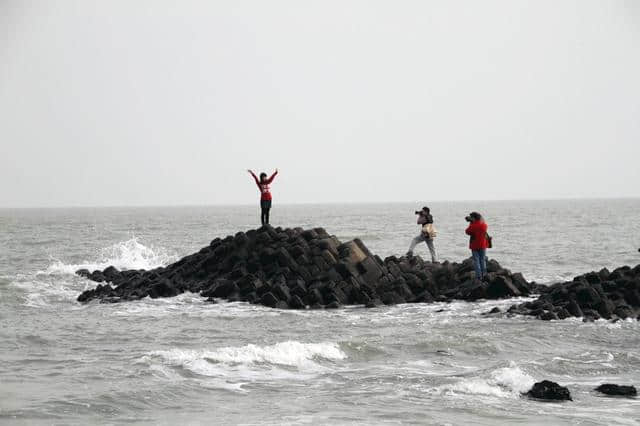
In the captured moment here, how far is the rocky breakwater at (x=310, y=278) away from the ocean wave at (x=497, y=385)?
31.0 feet

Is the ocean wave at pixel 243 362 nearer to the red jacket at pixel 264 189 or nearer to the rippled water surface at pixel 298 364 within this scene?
the rippled water surface at pixel 298 364

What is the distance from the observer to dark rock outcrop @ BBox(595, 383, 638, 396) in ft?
41.9

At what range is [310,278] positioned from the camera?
24797mm

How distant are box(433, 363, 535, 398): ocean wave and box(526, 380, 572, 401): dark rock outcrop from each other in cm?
25

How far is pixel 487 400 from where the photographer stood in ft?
41.0

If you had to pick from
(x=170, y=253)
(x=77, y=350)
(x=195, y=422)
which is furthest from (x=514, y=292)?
(x=170, y=253)

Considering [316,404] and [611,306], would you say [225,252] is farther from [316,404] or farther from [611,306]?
[316,404]

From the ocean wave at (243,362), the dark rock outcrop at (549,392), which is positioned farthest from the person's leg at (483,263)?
the dark rock outcrop at (549,392)

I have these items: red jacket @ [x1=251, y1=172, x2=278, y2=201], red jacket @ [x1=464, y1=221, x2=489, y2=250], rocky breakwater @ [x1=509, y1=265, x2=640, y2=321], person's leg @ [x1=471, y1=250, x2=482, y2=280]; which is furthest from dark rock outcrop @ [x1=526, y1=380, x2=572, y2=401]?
red jacket @ [x1=251, y1=172, x2=278, y2=201]

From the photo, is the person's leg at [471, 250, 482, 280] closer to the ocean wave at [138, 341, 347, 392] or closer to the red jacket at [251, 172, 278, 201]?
the red jacket at [251, 172, 278, 201]

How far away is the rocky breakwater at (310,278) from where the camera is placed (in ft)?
77.8

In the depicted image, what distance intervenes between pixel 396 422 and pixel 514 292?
1327 centimetres

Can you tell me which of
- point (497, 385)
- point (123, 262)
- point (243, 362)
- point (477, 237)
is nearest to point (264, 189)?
point (477, 237)

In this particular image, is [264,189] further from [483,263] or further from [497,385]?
[497,385]
